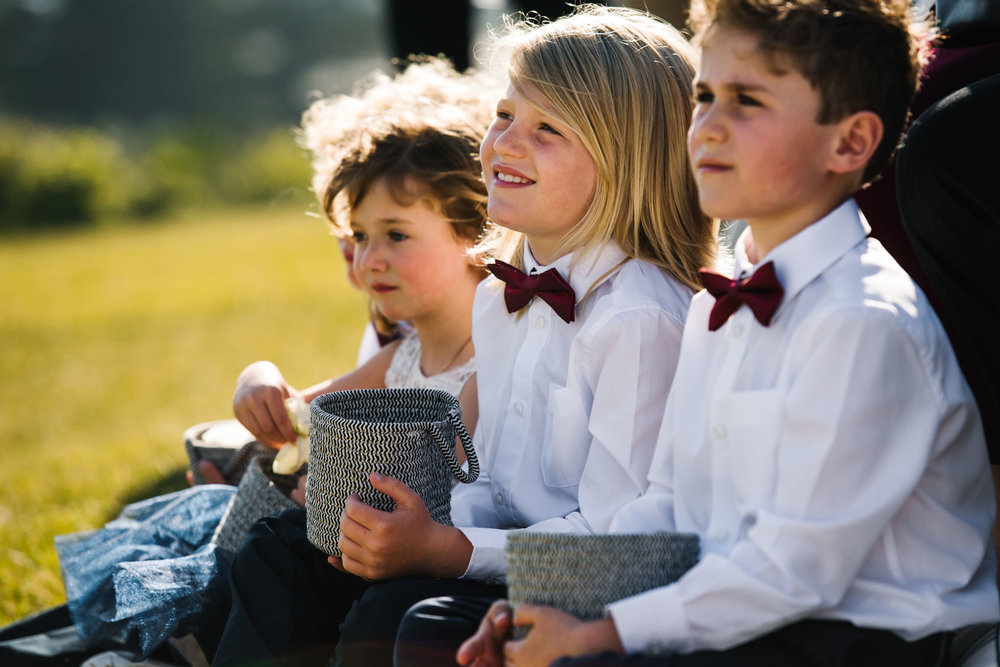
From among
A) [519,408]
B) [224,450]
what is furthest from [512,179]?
[224,450]

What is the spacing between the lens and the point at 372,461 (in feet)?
6.24

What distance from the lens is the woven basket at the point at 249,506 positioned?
2.54 meters

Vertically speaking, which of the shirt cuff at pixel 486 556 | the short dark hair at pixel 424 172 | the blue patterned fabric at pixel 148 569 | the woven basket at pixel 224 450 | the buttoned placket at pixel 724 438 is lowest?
the blue patterned fabric at pixel 148 569

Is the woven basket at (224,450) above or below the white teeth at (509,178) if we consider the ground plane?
below

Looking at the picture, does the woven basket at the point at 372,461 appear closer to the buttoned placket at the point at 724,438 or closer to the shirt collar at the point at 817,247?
the buttoned placket at the point at 724,438

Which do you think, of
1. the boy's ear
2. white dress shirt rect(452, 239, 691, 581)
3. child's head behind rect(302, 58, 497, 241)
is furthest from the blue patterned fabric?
the boy's ear

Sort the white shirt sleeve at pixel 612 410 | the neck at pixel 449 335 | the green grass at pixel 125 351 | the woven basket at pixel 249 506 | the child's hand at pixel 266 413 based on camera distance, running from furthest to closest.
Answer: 1. the green grass at pixel 125 351
2. the neck at pixel 449 335
3. the child's hand at pixel 266 413
4. the woven basket at pixel 249 506
5. the white shirt sleeve at pixel 612 410

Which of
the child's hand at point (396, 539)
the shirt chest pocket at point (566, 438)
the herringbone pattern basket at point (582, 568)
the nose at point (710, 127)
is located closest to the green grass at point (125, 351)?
the child's hand at point (396, 539)

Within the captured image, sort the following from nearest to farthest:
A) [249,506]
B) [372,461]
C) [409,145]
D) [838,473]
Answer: [838,473], [372,461], [249,506], [409,145]

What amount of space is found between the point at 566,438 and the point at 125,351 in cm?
687

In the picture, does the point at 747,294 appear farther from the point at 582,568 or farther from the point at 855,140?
the point at 582,568

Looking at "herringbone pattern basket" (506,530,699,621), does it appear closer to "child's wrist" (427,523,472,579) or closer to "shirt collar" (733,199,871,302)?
"child's wrist" (427,523,472,579)

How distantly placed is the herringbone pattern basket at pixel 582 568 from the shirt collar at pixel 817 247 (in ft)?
1.47

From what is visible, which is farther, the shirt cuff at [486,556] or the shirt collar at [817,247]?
the shirt cuff at [486,556]
